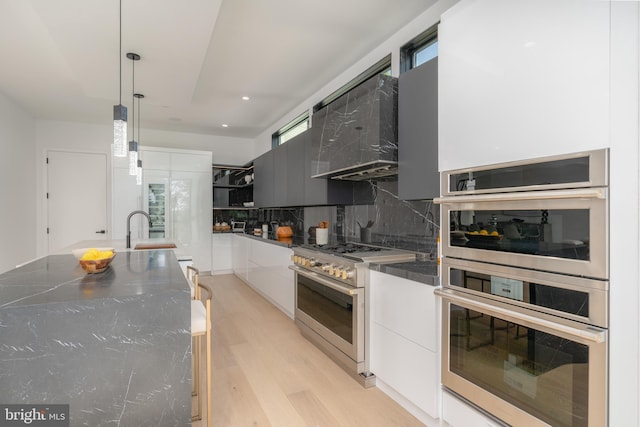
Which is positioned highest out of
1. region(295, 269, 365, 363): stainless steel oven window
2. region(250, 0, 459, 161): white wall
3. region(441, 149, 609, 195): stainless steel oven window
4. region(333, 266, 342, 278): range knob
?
region(250, 0, 459, 161): white wall

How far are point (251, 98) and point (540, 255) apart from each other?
3977mm

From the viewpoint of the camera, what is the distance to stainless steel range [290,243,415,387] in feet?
7.39

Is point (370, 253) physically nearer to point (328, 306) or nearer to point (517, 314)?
point (328, 306)

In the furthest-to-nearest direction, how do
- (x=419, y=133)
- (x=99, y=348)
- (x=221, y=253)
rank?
1. (x=221, y=253)
2. (x=419, y=133)
3. (x=99, y=348)

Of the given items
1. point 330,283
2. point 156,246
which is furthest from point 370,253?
point 156,246

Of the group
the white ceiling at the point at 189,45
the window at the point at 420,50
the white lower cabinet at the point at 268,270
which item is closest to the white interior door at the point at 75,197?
the white ceiling at the point at 189,45

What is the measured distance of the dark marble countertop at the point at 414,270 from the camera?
1739 millimetres

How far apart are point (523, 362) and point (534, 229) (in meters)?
0.55

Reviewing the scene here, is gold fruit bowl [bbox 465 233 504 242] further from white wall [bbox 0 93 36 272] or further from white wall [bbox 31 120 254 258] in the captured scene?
white wall [bbox 31 120 254 258]

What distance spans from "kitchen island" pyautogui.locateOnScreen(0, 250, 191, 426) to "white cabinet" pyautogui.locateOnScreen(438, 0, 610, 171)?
1.50m

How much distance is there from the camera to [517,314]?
1.33 metres

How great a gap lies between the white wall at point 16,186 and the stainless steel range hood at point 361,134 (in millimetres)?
4236

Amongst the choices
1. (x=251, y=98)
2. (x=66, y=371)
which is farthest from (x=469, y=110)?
(x=251, y=98)

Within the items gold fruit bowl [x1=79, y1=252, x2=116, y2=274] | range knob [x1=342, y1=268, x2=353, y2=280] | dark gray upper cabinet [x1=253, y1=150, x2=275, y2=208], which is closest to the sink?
gold fruit bowl [x1=79, y1=252, x2=116, y2=274]
